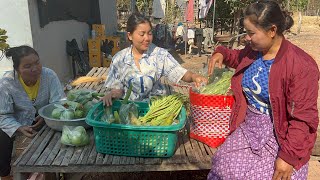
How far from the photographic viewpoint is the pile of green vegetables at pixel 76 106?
2578 millimetres

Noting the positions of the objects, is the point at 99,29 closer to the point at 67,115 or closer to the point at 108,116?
the point at 67,115

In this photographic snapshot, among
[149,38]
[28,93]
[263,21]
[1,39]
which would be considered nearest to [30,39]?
[1,39]

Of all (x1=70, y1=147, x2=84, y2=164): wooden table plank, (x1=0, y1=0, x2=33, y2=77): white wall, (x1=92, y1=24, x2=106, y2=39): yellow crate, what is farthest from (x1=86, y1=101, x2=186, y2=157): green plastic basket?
(x1=92, y1=24, x2=106, y2=39): yellow crate

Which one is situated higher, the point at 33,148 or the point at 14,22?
the point at 14,22

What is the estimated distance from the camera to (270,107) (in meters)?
2.02

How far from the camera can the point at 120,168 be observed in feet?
7.04

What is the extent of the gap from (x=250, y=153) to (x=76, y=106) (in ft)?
4.90

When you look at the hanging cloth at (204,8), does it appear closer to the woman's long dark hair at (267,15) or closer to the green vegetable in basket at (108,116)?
the green vegetable in basket at (108,116)

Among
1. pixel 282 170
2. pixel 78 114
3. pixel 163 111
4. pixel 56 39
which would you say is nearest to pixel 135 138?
pixel 163 111

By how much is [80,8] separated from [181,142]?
295 inches

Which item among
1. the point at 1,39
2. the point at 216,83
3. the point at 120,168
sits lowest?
the point at 120,168

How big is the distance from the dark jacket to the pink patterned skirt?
0.09 meters

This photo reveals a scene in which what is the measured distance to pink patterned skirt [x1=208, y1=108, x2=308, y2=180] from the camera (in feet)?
6.59

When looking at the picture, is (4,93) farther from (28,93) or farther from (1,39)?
(1,39)
